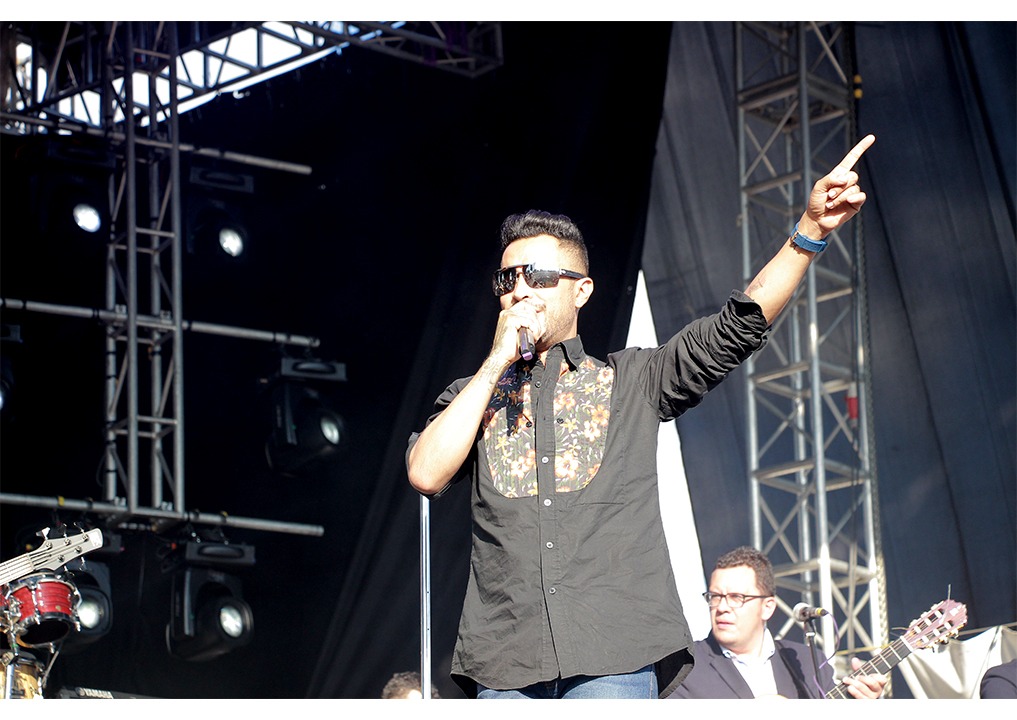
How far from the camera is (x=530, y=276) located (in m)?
2.40

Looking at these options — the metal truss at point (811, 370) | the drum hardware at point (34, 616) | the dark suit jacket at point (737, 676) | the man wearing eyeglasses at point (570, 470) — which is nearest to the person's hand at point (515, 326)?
the man wearing eyeglasses at point (570, 470)

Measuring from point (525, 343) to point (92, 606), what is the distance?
4.32 metres

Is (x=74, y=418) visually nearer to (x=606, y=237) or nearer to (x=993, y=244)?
(x=606, y=237)

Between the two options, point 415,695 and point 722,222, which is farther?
point 722,222

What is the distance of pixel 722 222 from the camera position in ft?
22.7

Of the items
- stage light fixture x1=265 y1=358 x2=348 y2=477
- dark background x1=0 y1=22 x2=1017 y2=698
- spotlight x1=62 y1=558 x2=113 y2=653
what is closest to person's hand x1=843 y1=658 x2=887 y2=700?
dark background x1=0 y1=22 x2=1017 y2=698

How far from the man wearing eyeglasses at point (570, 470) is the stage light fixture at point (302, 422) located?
4288 millimetres

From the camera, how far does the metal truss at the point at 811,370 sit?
20.5ft

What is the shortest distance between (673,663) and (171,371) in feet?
15.5

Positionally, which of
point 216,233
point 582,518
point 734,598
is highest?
point 216,233

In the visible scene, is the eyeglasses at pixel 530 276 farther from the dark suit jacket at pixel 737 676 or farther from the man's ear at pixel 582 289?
the dark suit jacket at pixel 737 676

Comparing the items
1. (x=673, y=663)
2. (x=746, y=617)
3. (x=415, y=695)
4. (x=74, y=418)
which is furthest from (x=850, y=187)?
(x=74, y=418)

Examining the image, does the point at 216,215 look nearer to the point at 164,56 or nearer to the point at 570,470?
the point at 164,56

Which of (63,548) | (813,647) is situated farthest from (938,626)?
(63,548)
